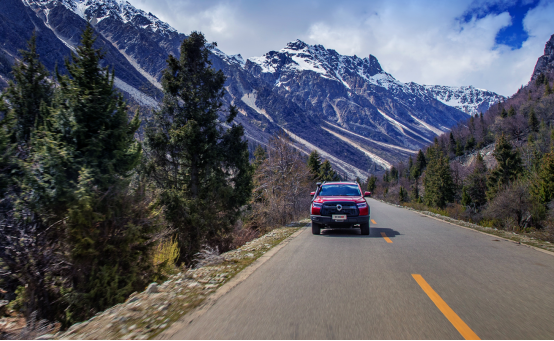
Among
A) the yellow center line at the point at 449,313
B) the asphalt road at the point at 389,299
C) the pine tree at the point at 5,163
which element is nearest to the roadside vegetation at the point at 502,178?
the asphalt road at the point at 389,299

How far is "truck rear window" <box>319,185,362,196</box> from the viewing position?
11.4 meters

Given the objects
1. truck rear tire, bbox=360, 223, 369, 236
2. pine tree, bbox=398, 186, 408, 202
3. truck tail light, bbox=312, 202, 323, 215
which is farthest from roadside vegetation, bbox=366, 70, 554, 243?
truck tail light, bbox=312, 202, 323, 215

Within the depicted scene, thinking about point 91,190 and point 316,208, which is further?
point 316,208

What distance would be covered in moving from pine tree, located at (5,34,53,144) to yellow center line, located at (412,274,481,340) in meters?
15.1

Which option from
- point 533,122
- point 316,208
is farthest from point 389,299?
point 533,122

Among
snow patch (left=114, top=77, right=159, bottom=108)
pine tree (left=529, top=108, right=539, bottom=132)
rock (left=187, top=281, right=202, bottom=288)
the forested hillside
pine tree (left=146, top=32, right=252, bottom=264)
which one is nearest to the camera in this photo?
rock (left=187, top=281, right=202, bottom=288)

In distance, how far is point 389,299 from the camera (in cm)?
414

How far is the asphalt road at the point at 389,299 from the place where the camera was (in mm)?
3229

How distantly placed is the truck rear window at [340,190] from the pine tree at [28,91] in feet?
39.3

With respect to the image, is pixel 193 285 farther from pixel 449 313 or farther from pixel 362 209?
pixel 362 209

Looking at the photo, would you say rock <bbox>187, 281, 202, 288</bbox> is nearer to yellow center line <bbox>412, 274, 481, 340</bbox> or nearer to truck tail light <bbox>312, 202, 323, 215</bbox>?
yellow center line <bbox>412, 274, 481, 340</bbox>

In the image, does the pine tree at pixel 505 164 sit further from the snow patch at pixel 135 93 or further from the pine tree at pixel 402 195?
the snow patch at pixel 135 93

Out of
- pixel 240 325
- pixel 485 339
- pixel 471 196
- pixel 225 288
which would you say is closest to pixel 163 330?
pixel 240 325

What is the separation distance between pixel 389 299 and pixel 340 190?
25.0ft
